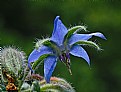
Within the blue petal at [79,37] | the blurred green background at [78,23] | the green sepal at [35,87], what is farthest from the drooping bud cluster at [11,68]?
the blurred green background at [78,23]

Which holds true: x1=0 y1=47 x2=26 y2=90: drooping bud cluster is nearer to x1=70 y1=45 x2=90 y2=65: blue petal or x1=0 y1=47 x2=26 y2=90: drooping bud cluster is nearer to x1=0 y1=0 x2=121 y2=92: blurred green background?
x1=70 y1=45 x2=90 y2=65: blue petal

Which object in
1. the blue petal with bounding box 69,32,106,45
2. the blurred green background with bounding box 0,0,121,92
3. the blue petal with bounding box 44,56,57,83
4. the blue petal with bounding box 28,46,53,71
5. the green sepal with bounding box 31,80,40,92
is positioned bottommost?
the green sepal with bounding box 31,80,40,92

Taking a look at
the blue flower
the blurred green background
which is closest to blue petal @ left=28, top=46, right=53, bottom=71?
the blue flower

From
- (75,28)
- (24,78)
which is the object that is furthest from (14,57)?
(75,28)

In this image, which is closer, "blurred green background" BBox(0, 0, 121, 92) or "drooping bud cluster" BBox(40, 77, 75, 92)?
"drooping bud cluster" BBox(40, 77, 75, 92)

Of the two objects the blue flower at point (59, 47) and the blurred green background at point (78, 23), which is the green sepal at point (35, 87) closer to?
the blue flower at point (59, 47)

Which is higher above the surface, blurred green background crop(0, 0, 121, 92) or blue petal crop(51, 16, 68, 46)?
blurred green background crop(0, 0, 121, 92)

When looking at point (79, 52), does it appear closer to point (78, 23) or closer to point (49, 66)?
point (49, 66)
